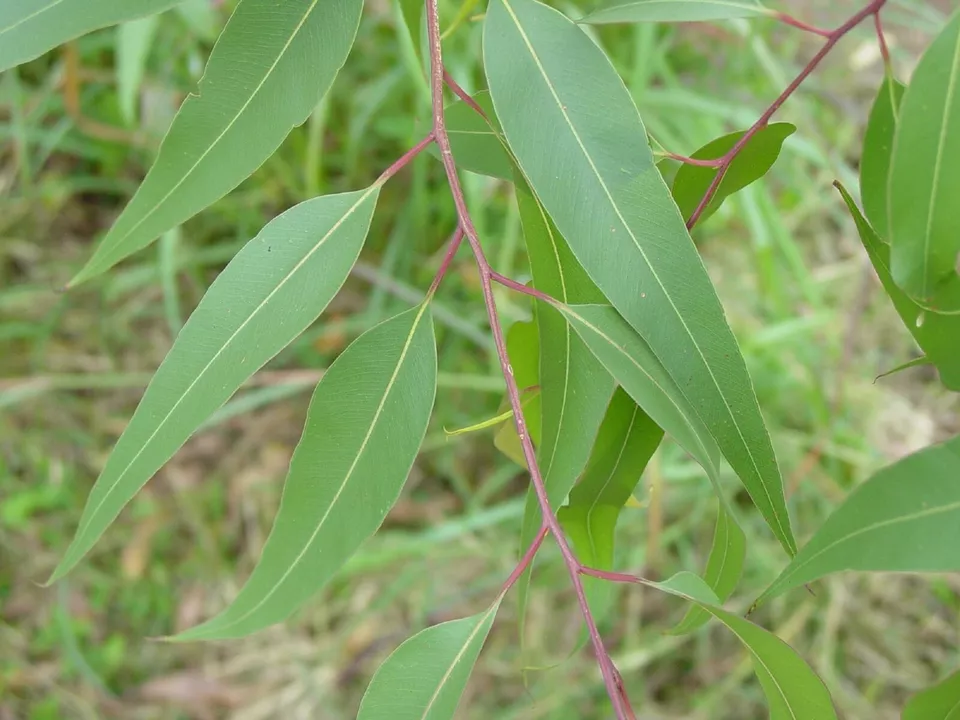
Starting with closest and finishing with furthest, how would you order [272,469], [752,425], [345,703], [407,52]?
[752,425]
[407,52]
[345,703]
[272,469]

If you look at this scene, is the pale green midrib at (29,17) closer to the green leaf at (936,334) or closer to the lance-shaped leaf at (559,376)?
→ the lance-shaped leaf at (559,376)

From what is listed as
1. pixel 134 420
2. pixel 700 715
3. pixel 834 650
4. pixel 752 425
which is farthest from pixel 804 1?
pixel 134 420

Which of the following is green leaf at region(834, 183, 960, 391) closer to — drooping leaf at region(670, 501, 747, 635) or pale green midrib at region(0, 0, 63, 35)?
drooping leaf at region(670, 501, 747, 635)

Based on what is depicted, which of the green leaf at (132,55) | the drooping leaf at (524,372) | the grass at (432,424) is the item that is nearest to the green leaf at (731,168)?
the drooping leaf at (524,372)

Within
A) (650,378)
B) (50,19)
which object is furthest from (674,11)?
(50,19)

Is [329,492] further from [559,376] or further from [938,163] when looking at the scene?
[938,163]

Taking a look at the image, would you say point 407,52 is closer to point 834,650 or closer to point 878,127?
point 878,127
